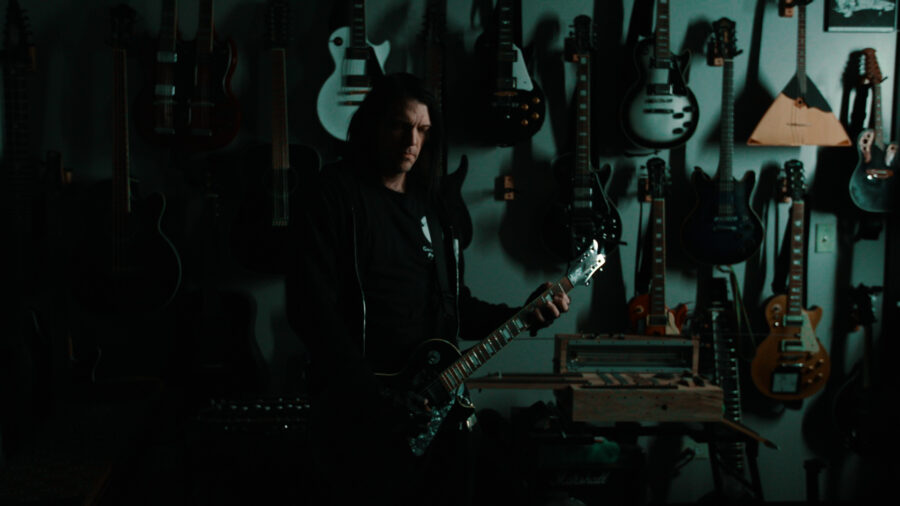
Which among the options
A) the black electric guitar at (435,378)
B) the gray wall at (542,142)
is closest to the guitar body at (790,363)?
the gray wall at (542,142)

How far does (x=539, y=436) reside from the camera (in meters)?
2.37

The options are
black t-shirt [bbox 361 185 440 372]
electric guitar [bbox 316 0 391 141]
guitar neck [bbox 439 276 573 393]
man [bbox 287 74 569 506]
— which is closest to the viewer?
man [bbox 287 74 569 506]

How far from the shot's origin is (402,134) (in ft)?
5.61

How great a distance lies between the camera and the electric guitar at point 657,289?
2750 millimetres

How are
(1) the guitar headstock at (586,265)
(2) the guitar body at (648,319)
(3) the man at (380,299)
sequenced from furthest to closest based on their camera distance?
(2) the guitar body at (648,319) < (1) the guitar headstock at (586,265) < (3) the man at (380,299)

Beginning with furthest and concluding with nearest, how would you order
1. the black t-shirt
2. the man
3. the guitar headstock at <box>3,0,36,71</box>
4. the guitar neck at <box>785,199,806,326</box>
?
the guitar neck at <box>785,199,806,326</box>, the guitar headstock at <box>3,0,36,71</box>, the black t-shirt, the man

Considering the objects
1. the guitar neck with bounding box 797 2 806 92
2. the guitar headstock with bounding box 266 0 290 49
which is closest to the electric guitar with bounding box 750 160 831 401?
the guitar neck with bounding box 797 2 806 92

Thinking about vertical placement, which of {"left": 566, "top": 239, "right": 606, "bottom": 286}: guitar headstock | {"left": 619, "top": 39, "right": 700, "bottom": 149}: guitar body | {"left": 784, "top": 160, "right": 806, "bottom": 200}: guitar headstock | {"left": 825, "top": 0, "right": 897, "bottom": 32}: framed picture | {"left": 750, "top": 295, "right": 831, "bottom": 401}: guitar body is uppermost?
{"left": 825, "top": 0, "right": 897, "bottom": 32}: framed picture

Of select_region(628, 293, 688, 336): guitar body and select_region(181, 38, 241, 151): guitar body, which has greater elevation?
select_region(181, 38, 241, 151): guitar body

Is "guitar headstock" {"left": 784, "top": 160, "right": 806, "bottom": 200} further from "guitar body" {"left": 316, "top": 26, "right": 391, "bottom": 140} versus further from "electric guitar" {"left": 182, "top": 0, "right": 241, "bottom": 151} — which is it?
"electric guitar" {"left": 182, "top": 0, "right": 241, "bottom": 151}

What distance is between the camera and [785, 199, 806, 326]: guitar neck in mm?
2850

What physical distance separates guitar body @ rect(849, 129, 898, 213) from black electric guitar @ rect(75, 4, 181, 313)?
10.1ft

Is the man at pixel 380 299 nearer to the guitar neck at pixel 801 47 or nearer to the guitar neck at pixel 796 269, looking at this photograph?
the guitar neck at pixel 796 269

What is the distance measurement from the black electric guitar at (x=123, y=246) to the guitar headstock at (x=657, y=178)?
2.11m
